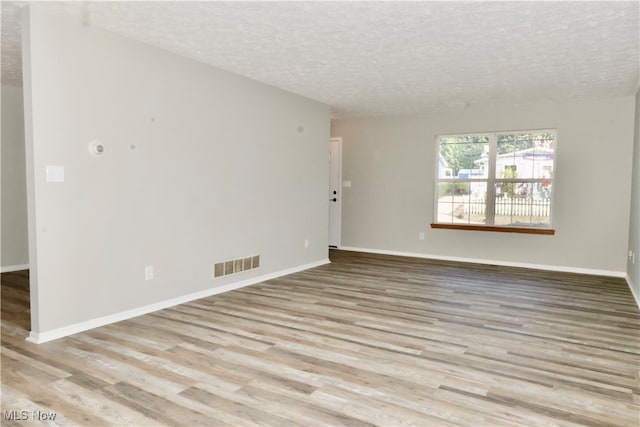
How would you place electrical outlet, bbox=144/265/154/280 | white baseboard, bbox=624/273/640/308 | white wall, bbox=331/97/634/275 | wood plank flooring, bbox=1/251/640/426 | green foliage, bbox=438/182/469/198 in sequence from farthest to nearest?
1. green foliage, bbox=438/182/469/198
2. white wall, bbox=331/97/634/275
3. white baseboard, bbox=624/273/640/308
4. electrical outlet, bbox=144/265/154/280
5. wood plank flooring, bbox=1/251/640/426

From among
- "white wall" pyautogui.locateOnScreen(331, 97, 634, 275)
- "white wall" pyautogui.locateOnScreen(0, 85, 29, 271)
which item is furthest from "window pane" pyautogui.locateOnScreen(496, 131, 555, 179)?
"white wall" pyautogui.locateOnScreen(0, 85, 29, 271)

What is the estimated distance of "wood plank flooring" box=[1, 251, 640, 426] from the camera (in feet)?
7.04

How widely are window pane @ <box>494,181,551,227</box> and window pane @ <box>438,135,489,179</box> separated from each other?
0.42 meters

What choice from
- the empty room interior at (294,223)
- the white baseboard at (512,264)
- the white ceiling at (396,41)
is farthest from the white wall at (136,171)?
the white baseboard at (512,264)

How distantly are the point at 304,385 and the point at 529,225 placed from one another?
5031 millimetres

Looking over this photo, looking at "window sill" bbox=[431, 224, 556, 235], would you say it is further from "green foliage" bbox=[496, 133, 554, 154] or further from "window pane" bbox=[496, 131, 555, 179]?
"green foliage" bbox=[496, 133, 554, 154]

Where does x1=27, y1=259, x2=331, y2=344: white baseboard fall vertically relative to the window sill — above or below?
below

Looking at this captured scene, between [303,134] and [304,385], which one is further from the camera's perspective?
[303,134]

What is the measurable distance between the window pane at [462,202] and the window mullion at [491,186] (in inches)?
2.4

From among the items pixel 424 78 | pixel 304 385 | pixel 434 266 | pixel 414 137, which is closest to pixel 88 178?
pixel 304 385

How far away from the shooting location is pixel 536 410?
85.9 inches

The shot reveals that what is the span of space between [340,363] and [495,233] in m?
4.52

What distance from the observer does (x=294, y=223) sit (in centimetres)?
574

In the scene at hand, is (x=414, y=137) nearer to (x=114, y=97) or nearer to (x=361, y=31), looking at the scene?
(x=361, y=31)
